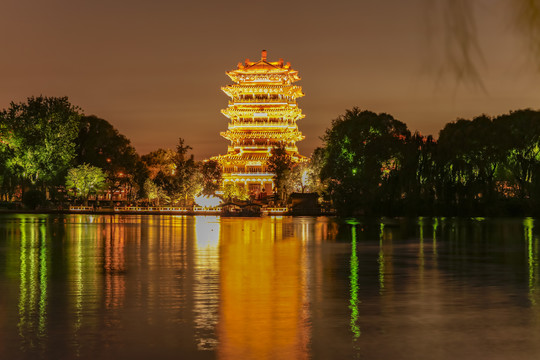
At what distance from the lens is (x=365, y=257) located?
82.0 ft

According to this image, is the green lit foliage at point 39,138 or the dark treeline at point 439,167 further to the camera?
the green lit foliage at point 39,138

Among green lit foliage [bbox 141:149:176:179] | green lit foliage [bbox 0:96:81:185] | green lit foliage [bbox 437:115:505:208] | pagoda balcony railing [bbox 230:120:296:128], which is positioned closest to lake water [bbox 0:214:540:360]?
green lit foliage [bbox 437:115:505:208]

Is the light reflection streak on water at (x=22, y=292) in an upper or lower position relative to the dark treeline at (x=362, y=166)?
lower

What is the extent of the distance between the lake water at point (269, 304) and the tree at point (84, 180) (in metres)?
65.8

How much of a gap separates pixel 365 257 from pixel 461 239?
11914mm

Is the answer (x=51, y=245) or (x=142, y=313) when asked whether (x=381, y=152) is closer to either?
(x=51, y=245)

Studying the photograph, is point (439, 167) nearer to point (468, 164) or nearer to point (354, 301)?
point (468, 164)

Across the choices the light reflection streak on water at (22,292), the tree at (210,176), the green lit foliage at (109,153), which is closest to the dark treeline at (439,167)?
the tree at (210,176)

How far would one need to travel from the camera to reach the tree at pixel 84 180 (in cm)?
9144

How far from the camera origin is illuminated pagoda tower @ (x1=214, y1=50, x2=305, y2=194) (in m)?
121

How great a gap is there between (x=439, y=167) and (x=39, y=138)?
48.6 m

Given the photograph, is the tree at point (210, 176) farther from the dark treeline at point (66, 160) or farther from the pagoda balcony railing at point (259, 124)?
the pagoda balcony railing at point (259, 124)

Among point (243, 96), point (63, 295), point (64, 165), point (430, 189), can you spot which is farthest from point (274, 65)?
point (63, 295)

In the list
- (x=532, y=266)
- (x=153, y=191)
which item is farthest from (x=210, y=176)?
(x=532, y=266)
